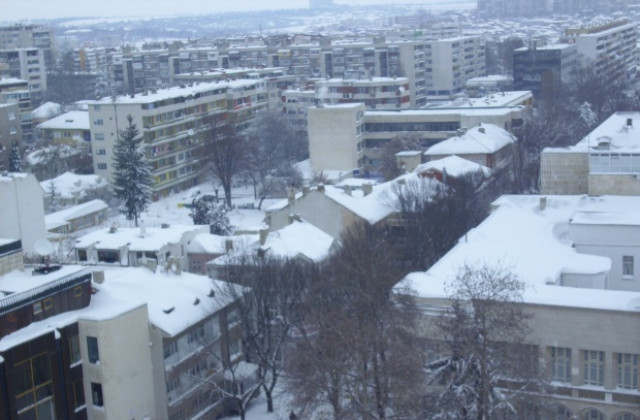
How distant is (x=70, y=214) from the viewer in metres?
39.9

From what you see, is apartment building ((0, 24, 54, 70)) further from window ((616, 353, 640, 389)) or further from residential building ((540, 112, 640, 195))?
window ((616, 353, 640, 389))

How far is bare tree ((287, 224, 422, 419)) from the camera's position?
17.2 m

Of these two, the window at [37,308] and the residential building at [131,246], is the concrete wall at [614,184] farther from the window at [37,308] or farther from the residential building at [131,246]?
the window at [37,308]

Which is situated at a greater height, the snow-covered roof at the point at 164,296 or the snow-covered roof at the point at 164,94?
the snow-covered roof at the point at 164,94

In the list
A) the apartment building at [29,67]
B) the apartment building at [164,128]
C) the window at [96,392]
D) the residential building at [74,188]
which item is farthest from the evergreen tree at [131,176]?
the apartment building at [29,67]

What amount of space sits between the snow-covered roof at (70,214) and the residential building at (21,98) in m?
27.6

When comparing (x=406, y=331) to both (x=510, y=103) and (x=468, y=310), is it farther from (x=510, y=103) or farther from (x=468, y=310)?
(x=510, y=103)

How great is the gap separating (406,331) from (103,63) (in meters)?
93.3

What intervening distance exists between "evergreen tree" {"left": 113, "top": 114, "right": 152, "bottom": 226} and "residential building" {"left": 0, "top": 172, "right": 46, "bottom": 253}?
8.41 metres

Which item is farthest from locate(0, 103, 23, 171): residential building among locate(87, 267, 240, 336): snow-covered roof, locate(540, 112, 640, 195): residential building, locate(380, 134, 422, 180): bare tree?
locate(540, 112, 640, 195): residential building

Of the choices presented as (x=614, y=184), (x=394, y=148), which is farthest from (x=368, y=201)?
(x=394, y=148)

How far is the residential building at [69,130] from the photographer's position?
57312mm

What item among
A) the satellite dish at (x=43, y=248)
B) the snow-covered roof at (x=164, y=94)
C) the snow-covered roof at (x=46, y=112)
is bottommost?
the snow-covered roof at (x=46, y=112)

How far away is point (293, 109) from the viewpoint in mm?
66500
